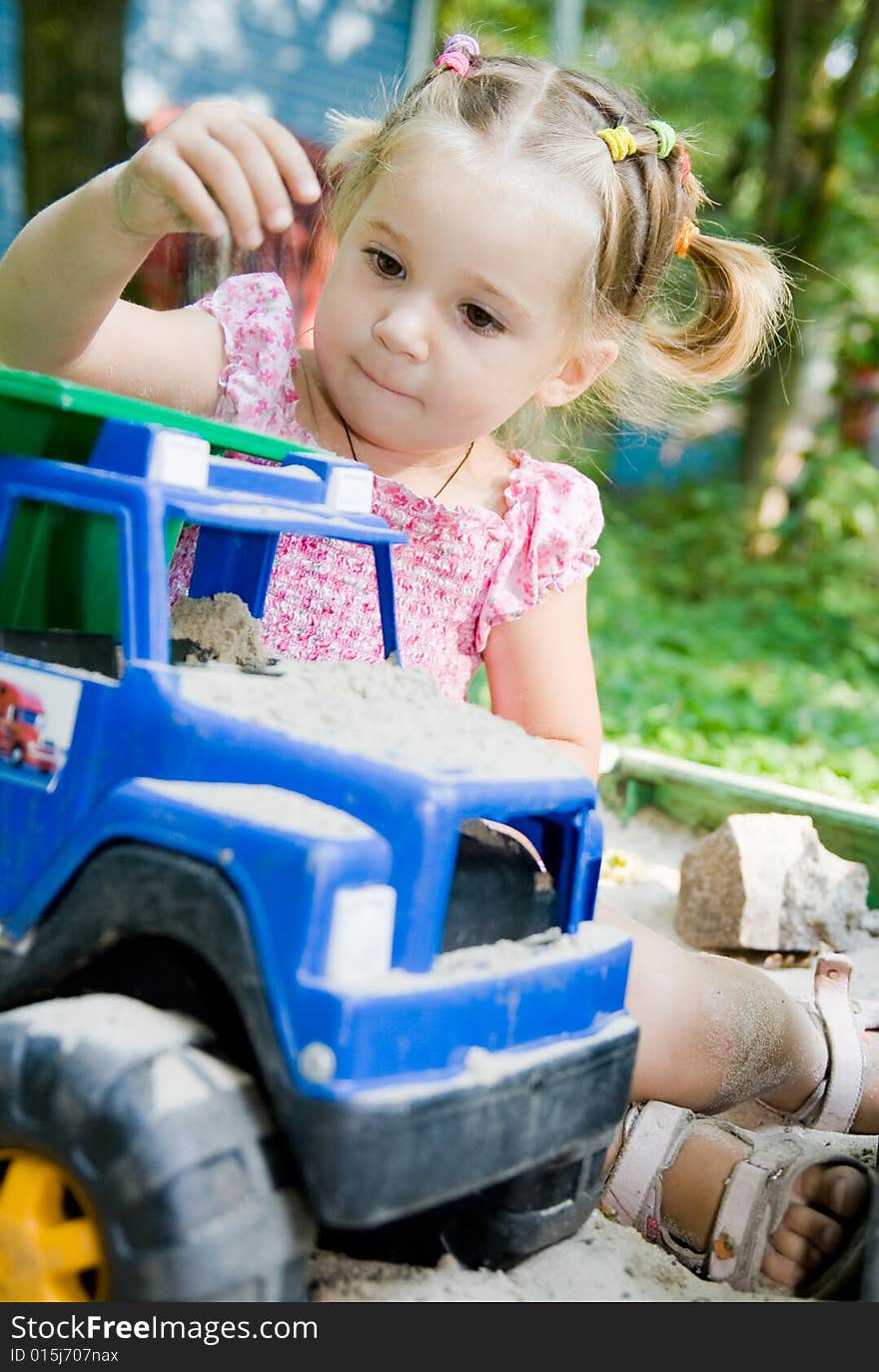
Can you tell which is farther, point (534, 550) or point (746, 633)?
point (746, 633)

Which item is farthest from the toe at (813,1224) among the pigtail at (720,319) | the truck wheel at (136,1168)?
the pigtail at (720,319)

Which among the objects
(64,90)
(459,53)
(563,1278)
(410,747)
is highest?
(64,90)

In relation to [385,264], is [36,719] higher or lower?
lower

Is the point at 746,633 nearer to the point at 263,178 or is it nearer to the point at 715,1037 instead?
the point at 715,1037

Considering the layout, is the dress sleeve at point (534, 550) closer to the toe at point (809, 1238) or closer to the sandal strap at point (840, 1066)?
the sandal strap at point (840, 1066)

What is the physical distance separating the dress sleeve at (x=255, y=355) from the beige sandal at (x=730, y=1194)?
1.19m

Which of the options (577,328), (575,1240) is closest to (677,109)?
(577,328)

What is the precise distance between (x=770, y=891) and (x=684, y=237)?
1.19m

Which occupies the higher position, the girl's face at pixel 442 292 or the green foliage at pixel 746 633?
the girl's face at pixel 442 292

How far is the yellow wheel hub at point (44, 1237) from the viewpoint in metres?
1.27

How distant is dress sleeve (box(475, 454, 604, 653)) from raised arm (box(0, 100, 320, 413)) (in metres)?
0.52

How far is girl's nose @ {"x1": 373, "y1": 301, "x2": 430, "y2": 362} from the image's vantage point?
6.36ft

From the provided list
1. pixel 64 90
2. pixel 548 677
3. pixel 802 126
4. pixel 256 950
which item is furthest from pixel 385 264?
pixel 802 126

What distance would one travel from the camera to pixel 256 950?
1240 mm
